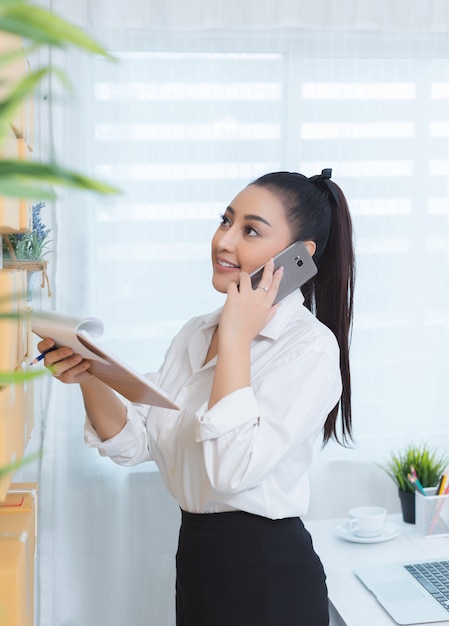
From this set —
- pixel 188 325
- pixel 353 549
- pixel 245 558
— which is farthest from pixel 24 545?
pixel 353 549

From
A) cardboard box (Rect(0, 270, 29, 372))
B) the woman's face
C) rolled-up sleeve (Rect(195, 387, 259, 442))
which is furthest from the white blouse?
cardboard box (Rect(0, 270, 29, 372))

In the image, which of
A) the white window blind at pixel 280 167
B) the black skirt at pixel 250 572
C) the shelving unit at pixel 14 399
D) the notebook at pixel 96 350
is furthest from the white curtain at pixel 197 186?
the shelving unit at pixel 14 399

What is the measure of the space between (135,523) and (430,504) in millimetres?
844

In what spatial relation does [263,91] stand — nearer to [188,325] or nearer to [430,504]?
[188,325]

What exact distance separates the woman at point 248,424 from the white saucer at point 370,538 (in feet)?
1.70

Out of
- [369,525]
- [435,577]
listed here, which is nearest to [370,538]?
[369,525]

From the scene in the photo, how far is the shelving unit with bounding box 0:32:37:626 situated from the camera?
0.63 m

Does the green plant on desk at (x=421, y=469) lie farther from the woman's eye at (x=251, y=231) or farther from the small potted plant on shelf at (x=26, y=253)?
the small potted plant on shelf at (x=26, y=253)

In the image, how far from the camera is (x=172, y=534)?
7.66ft

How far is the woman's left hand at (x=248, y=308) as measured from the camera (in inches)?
53.6

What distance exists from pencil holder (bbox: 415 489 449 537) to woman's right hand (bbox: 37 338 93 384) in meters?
1.20

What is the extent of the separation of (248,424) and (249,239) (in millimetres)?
395

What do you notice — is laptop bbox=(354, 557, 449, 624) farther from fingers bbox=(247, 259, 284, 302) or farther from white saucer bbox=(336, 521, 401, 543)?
fingers bbox=(247, 259, 284, 302)

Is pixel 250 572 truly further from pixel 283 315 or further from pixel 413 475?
pixel 413 475
